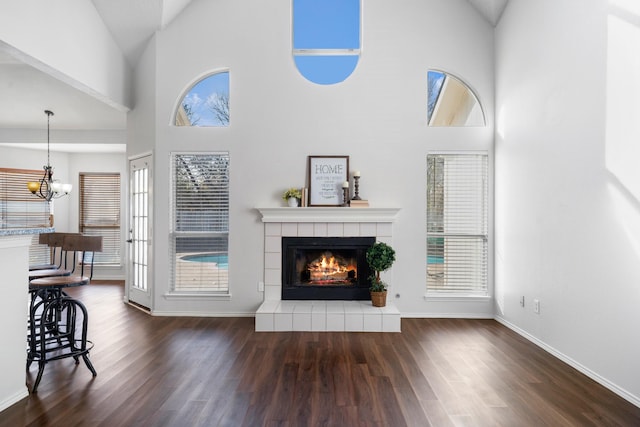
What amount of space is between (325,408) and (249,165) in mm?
2941

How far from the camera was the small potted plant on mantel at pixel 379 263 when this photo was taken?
13.7 feet

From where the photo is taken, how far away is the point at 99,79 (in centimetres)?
411

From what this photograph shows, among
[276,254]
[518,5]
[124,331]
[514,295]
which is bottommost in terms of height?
[124,331]

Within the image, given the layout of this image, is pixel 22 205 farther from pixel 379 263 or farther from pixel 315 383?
pixel 315 383

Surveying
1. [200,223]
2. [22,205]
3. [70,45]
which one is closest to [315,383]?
[200,223]

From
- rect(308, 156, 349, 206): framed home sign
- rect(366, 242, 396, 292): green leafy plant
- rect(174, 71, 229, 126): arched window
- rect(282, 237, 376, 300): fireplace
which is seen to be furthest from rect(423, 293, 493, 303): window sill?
rect(174, 71, 229, 126): arched window

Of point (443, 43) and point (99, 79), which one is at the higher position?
point (443, 43)

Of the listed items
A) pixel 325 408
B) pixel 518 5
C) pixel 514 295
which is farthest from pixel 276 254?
pixel 518 5

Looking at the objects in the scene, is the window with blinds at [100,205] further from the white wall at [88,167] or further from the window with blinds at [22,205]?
the window with blinds at [22,205]

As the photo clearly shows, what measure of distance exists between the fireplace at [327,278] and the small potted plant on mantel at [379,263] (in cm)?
24

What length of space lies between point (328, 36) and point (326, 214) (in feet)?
7.11

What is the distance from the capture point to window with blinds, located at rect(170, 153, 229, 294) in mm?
4582

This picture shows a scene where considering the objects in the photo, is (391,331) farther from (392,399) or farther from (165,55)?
(165,55)

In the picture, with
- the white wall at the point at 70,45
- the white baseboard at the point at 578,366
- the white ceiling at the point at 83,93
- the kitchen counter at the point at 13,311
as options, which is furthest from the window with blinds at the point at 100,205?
the white baseboard at the point at 578,366
